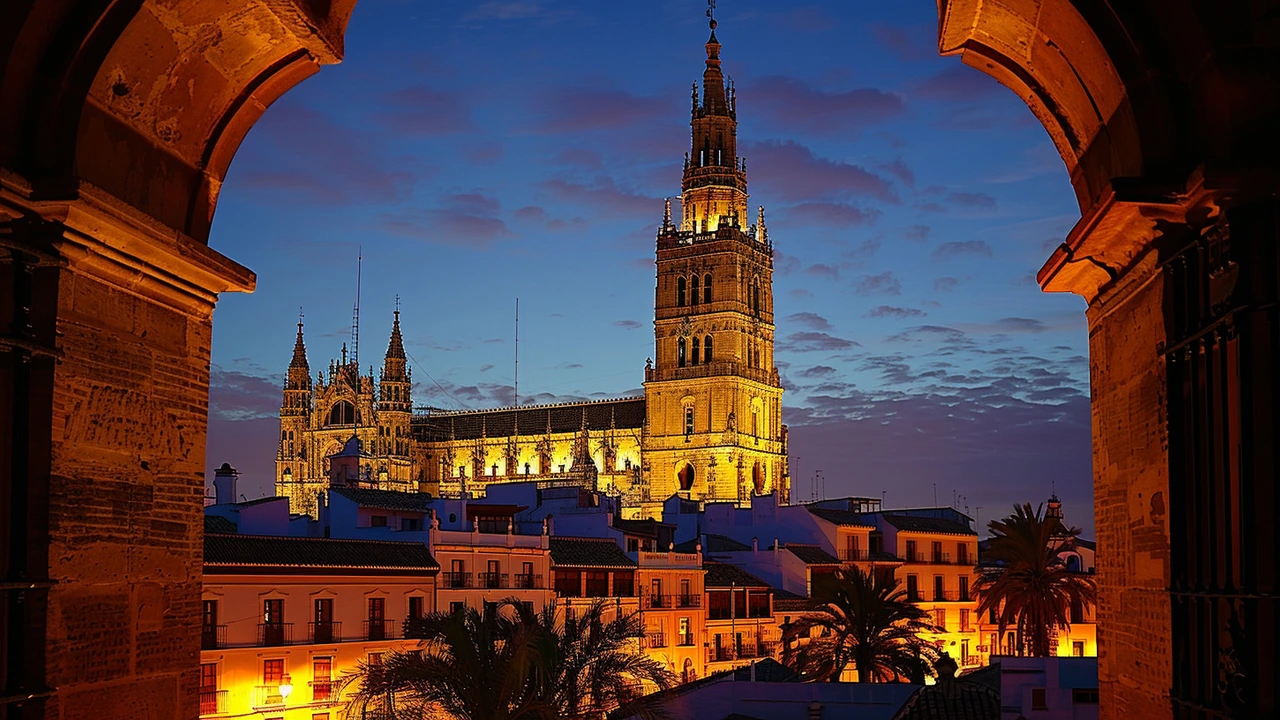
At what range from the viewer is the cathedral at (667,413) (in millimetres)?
82438

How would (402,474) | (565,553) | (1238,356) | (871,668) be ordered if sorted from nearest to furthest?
(1238,356) → (871,668) → (565,553) → (402,474)

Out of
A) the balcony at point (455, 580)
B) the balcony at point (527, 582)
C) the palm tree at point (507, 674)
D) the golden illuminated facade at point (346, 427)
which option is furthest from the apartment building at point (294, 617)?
the golden illuminated facade at point (346, 427)

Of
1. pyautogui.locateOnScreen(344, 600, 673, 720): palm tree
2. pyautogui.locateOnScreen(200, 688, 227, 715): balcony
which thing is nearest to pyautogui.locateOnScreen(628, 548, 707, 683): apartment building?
pyautogui.locateOnScreen(200, 688, 227, 715): balcony

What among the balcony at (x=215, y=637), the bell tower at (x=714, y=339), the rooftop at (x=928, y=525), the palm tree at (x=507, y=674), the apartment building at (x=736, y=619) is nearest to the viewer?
the palm tree at (x=507, y=674)

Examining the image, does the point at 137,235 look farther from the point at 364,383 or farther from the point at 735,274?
the point at 364,383

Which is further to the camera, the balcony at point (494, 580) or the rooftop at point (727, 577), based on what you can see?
the rooftop at point (727, 577)

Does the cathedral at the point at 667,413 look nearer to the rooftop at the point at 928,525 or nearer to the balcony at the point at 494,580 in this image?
the rooftop at the point at 928,525

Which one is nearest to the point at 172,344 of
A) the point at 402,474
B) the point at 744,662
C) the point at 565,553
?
the point at 565,553

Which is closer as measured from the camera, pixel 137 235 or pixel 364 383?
pixel 137 235

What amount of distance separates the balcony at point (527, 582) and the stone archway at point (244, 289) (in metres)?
30.2

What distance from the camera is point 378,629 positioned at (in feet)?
105

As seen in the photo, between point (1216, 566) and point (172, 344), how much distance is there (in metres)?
4.46

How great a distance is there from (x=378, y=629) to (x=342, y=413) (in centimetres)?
6167

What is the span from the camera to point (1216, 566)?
509 centimetres
